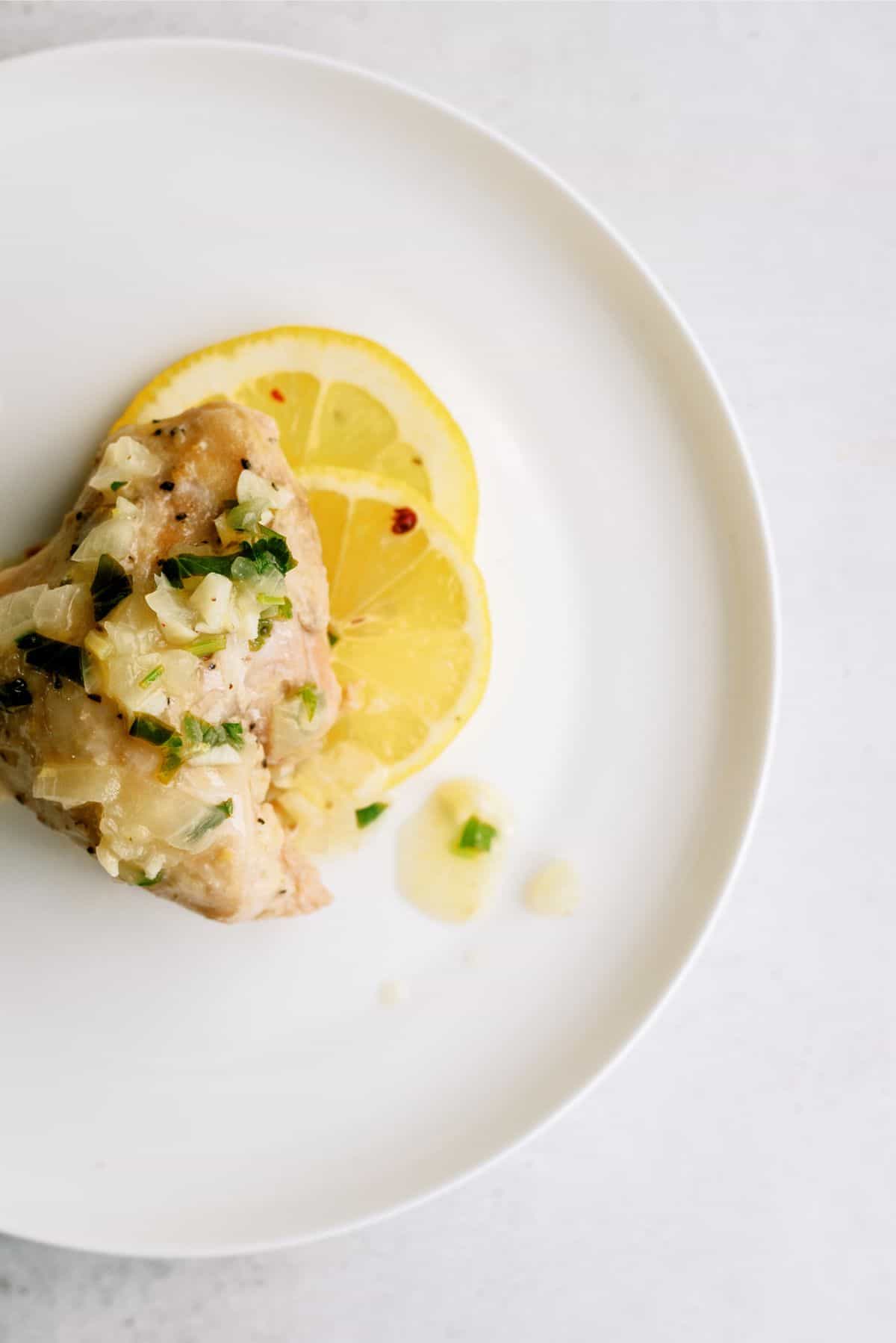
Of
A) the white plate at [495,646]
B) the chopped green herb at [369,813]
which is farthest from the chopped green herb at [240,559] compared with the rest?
the chopped green herb at [369,813]

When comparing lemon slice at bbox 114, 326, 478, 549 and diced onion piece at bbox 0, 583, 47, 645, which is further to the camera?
lemon slice at bbox 114, 326, 478, 549

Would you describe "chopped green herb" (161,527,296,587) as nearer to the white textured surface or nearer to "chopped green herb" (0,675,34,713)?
"chopped green herb" (0,675,34,713)

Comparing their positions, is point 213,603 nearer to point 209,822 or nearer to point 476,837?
point 209,822

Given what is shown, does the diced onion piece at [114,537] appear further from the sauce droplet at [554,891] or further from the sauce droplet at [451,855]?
the sauce droplet at [554,891]

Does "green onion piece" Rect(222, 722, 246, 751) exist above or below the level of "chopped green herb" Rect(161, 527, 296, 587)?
below

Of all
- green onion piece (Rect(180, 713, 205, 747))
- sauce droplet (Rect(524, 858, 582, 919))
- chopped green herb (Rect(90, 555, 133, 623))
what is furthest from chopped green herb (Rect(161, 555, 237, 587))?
sauce droplet (Rect(524, 858, 582, 919))

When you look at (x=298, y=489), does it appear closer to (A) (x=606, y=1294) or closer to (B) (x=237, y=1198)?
(B) (x=237, y=1198)

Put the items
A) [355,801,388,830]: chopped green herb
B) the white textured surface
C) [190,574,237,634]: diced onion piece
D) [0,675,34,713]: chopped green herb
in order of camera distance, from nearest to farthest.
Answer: [190,574,237,634]: diced onion piece → [0,675,34,713]: chopped green herb → [355,801,388,830]: chopped green herb → the white textured surface
